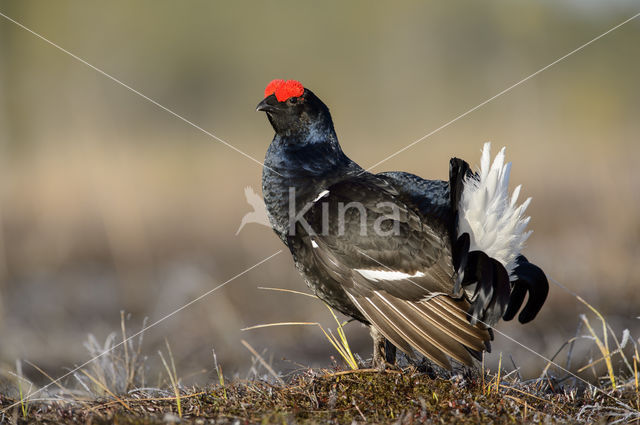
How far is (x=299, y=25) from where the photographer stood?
36.6 m

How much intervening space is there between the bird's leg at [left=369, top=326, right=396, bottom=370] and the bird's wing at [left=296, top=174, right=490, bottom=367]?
17 cm

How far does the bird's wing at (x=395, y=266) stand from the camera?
2324 millimetres

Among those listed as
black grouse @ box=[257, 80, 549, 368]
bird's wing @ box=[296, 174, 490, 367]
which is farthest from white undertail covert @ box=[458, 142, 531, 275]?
bird's wing @ box=[296, 174, 490, 367]

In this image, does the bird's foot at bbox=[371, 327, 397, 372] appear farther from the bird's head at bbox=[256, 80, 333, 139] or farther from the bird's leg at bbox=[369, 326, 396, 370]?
the bird's head at bbox=[256, 80, 333, 139]

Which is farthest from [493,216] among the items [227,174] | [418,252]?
[227,174]

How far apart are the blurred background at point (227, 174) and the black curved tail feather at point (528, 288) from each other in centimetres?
144

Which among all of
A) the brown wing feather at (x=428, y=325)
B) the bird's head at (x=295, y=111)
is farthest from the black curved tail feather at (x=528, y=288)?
the bird's head at (x=295, y=111)

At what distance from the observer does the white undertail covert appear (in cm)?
249

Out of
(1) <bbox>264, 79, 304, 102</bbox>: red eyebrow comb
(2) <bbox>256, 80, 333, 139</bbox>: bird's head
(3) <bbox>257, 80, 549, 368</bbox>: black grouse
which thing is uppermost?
(1) <bbox>264, 79, 304, 102</bbox>: red eyebrow comb

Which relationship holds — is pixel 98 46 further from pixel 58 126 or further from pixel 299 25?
pixel 299 25

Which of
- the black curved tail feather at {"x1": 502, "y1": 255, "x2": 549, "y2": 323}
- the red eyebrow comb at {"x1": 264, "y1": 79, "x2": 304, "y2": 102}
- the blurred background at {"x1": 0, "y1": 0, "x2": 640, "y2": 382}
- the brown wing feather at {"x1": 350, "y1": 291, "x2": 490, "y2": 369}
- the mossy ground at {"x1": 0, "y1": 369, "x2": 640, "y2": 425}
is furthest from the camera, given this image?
the blurred background at {"x1": 0, "y1": 0, "x2": 640, "y2": 382}

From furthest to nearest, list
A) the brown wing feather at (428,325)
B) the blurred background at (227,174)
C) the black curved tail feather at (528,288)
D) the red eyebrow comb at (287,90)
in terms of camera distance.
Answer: the blurred background at (227,174), the red eyebrow comb at (287,90), the black curved tail feather at (528,288), the brown wing feather at (428,325)

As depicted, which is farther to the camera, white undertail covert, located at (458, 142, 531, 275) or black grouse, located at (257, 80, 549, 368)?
white undertail covert, located at (458, 142, 531, 275)

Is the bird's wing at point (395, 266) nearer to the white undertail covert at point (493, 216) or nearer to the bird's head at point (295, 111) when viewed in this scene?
the white undertail covert at point (493, 216)
